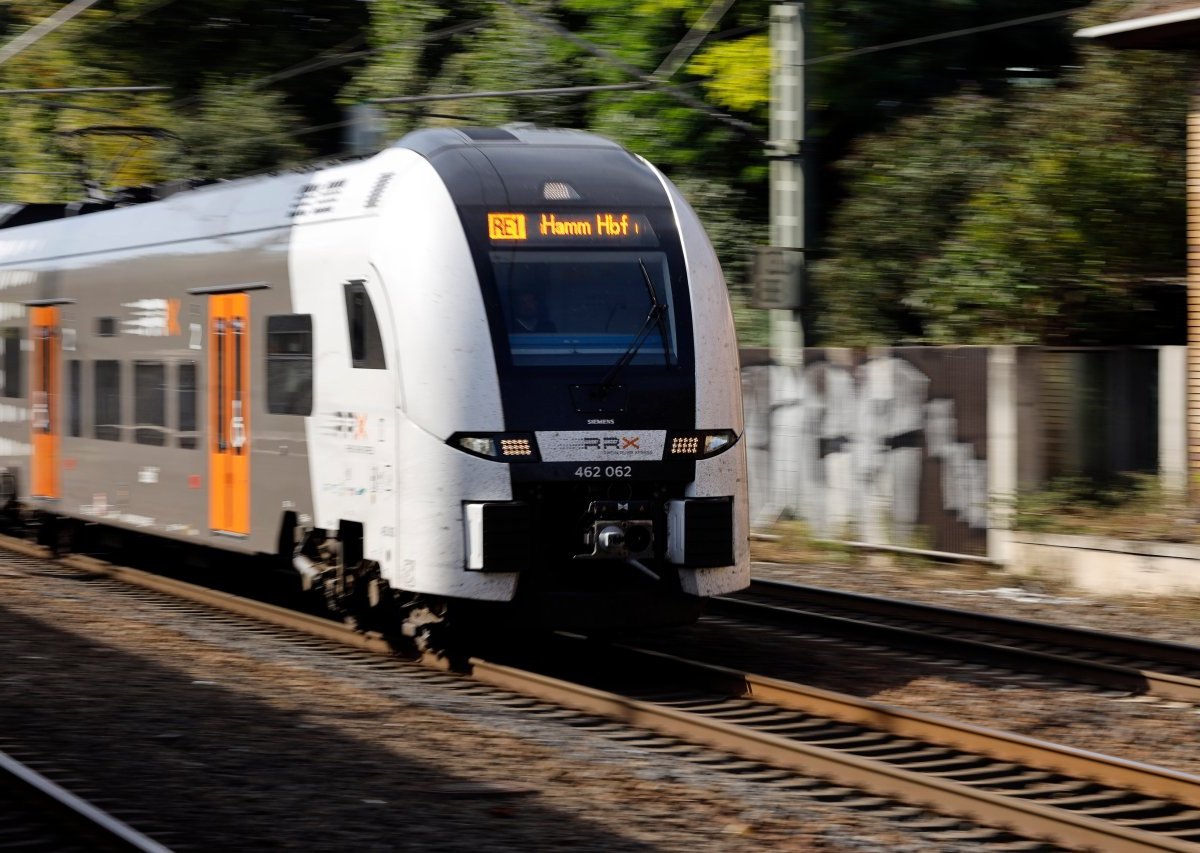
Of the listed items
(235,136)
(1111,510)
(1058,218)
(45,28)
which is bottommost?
(1111,510)

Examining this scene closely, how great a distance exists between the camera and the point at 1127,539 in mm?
14086

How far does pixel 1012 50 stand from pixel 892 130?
4.16m

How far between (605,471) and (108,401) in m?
6.81

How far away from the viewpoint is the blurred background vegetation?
18.8 metres

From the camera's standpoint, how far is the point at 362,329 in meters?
10.5

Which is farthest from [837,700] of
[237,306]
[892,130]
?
[892,130]

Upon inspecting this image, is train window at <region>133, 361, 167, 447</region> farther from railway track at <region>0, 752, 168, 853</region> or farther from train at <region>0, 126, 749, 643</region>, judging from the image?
railway track at <region>0, 752, 168, 853</region>

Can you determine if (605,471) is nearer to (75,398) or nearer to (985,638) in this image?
(985,638)

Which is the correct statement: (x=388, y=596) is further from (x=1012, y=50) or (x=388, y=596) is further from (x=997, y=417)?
(x=1012, y=50)

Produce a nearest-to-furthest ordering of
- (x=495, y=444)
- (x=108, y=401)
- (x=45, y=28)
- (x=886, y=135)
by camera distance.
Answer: (x=495, y=444) → (x=108, y=401) → (x=45, y=28) → (x=886, y=135)

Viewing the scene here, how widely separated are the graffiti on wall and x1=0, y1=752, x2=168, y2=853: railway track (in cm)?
990

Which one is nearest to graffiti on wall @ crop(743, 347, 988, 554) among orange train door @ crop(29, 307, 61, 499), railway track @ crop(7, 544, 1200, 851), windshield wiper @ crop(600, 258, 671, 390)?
railway track @ crop(7, 544, 1200, 851)

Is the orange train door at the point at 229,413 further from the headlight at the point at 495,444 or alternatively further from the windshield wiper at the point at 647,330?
the windshield wiper at the point at 647,330

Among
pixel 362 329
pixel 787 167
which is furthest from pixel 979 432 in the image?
pixel 362 329
